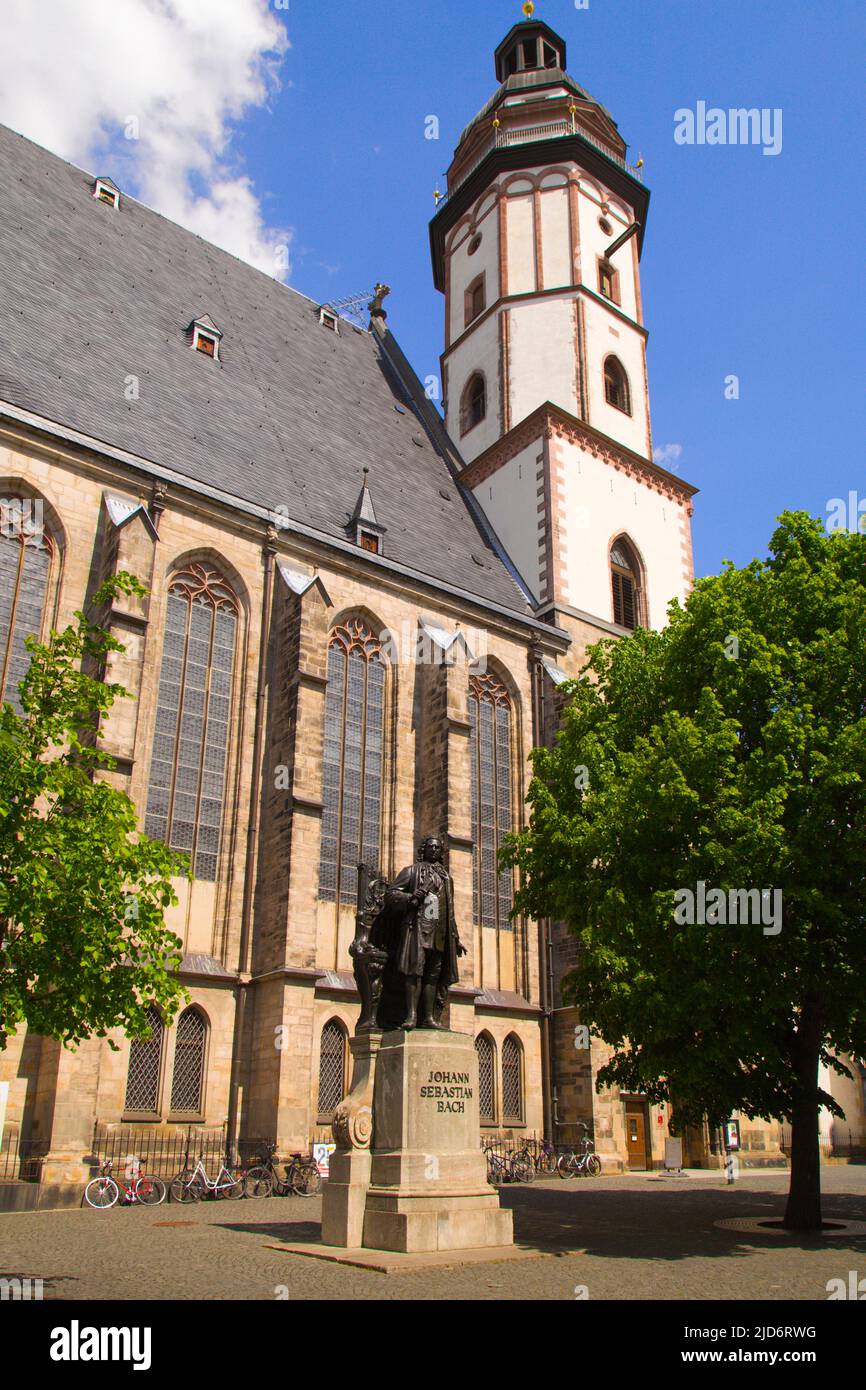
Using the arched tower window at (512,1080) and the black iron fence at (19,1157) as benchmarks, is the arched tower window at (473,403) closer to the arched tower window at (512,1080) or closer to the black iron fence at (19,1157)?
the arched tower window at (512,1080)

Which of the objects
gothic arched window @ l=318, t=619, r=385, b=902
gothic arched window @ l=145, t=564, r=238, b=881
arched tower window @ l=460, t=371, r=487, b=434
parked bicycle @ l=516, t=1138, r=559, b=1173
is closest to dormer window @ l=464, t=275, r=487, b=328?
arched tower window @ l=460, t=371, r=487, b=434

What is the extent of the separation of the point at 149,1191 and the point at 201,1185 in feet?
2.53

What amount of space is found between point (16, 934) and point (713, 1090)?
825 centimetres

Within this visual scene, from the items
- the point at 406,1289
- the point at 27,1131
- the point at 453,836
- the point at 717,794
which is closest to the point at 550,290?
the point at 453,836

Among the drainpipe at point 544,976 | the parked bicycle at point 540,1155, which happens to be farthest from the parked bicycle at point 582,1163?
the drainpipe at point 544,976

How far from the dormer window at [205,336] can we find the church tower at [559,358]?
8637 mm

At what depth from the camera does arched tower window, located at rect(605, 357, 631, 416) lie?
109 feet

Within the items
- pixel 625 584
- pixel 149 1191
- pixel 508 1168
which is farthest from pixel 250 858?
pixel 625 584

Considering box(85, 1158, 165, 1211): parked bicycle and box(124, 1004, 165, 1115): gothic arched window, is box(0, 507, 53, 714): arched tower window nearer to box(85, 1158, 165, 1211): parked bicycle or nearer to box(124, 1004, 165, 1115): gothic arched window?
box(124, 1004, 165, 1115): gothic arched window

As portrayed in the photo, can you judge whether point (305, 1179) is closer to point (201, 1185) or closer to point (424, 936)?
point (201, 1185)

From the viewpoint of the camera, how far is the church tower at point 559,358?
29.8m

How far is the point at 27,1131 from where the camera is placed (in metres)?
15.9

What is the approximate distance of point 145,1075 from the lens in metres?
17.6

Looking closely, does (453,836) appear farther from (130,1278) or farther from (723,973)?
(130,1278)
